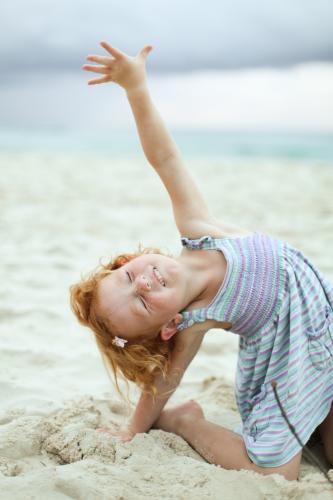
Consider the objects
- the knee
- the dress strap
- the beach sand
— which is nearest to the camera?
the beach sand

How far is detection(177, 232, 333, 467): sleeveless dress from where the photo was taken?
2.02 metres

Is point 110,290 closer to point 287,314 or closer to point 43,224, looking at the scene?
point 287,314

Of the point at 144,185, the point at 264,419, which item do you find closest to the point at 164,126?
the point at 264,419

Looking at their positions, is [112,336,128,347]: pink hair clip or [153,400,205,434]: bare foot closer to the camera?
[112,336,128,347]: pink hair clip

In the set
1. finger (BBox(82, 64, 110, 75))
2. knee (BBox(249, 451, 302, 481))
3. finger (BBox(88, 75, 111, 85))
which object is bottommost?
knee (BBox(249, 451, 302, 481))

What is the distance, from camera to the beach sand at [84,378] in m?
1.70

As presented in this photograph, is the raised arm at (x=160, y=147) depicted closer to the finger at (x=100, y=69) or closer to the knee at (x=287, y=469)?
the finger at (x=100, y=69)

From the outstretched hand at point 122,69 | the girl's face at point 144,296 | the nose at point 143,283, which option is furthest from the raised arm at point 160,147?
the nose at point 143,283

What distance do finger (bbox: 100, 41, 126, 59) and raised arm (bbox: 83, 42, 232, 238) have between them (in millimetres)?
23

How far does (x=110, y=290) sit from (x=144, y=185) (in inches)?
268

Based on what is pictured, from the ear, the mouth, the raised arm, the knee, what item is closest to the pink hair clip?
the ear

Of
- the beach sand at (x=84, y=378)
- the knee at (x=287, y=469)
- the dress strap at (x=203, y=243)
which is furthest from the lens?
the dress strap at (x=203, y=243)

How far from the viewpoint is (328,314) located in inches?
84.5

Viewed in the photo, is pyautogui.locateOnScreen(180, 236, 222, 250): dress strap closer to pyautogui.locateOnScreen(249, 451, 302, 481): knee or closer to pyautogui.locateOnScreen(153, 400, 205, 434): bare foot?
pyautogui.locateOnScreen(153, 400, 205, 434): bare foot
